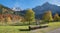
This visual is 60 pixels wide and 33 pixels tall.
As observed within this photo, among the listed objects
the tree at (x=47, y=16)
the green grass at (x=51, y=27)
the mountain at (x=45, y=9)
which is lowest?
the green grass at (x=51, y=27)

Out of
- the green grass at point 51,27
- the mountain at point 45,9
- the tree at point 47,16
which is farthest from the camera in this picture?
the green grass at point 51,27

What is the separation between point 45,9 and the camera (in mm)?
9656

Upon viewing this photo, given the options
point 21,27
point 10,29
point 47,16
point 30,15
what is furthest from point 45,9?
point 10,29

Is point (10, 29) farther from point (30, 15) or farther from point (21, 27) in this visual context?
point (30, 15)

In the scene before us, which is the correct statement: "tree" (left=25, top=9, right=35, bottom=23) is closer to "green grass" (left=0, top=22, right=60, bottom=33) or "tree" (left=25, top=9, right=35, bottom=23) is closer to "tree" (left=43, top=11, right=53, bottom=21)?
"green grass" (left=0, top=22, right=60, bottom=33)

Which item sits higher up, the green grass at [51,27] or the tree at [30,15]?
the tree at [30,15]

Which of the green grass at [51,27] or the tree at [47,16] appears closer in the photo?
the tree at [47,16]

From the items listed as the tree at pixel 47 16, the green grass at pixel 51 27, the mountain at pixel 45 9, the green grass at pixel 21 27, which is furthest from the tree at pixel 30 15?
the green grass at pixel 51 27

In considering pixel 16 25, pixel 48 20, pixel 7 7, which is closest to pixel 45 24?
pixel 48 20

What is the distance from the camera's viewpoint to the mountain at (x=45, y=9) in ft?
30.8

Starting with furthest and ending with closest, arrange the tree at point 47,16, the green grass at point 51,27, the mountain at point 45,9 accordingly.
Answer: the green grass at point 51,27
the tree at point 47,16
the mountain at point 45,9

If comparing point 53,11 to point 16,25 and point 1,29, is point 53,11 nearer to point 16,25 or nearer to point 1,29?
point 16,25

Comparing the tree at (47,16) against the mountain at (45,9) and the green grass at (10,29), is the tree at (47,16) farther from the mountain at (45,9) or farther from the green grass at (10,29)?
the green grass at (10,29)

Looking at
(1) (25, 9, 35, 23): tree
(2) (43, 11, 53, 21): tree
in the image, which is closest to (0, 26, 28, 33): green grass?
(1) (25, 9, 35, 23): tree
